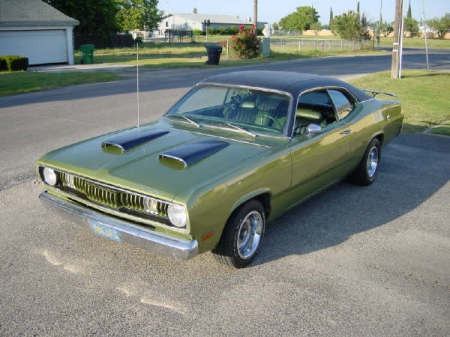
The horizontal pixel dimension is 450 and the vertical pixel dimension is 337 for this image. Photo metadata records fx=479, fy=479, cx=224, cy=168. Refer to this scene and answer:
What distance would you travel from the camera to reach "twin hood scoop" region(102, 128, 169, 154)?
14.7 ft

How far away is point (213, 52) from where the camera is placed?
86.4 ft

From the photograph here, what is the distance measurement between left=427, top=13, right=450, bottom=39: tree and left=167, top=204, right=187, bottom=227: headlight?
93191 mm

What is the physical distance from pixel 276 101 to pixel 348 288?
2.08m

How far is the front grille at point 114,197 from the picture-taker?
3.76 meters

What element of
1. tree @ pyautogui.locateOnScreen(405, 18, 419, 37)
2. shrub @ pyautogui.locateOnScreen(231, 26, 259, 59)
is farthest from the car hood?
tree @ pyautogui.locateOnScreen(405, 18, 419, 37)

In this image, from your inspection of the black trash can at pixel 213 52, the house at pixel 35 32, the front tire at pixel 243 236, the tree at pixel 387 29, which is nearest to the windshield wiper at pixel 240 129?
the front tire at pixel 243 236

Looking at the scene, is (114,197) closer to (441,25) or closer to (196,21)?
(441,25)

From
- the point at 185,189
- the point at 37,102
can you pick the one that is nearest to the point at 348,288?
the point at 185,189

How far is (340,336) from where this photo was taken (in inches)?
134

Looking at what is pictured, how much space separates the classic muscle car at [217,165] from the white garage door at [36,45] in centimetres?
2308

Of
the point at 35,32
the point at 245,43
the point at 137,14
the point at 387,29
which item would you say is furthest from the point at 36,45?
the point at 387,29

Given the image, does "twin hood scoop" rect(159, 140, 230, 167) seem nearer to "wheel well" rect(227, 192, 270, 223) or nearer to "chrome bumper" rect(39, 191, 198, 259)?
"wheel well" rect(227, 192, 270, 223)

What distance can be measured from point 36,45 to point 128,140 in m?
24.5

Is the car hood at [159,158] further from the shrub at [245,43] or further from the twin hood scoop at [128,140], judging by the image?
the shrub at [245,43]
